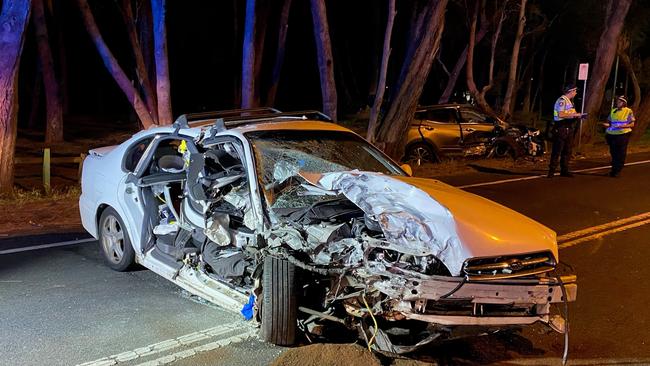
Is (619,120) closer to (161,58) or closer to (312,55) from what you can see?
(161,58)

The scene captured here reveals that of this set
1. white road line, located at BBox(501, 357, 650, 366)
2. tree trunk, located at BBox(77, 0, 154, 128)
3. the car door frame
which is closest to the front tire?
the car door frame

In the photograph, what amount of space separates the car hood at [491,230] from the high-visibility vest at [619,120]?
9.66 meters

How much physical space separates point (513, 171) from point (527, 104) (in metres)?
28.7

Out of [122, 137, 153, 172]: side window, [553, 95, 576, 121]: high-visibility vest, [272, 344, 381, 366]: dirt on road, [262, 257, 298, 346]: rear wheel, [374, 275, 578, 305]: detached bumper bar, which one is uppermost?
[553, 95, 576, 121]: high-visibility vest

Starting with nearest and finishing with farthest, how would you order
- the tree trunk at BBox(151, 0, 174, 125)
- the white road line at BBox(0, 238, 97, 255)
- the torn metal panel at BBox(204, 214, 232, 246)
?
1. the torn metal panel at BBox(204, 214, 232, 246)
2. the white road line at BBox(0, 238, 97, 255)
3. the tree trunk at BBox(151, 0, 174, 125)

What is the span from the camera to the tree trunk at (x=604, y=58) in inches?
722

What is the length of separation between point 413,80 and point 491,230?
33.3 ft

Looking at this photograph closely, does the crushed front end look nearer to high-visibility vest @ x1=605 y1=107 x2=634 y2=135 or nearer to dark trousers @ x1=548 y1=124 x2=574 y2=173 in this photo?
dark trousers @ x1=548 y1=124 x2=574 y2=173

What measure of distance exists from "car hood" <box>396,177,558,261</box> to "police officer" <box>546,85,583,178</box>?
28.3 feet

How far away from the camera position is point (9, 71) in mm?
9914

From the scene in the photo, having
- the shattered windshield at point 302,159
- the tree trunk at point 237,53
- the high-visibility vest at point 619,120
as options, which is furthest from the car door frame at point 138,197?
the tree trunk at point 237,53

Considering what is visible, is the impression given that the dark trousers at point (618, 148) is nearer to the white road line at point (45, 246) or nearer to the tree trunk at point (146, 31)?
the tree trunk at point (146, 31)

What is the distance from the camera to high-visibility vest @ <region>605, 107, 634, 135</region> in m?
12.9

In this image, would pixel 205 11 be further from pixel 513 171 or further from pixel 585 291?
pixel 585 291
